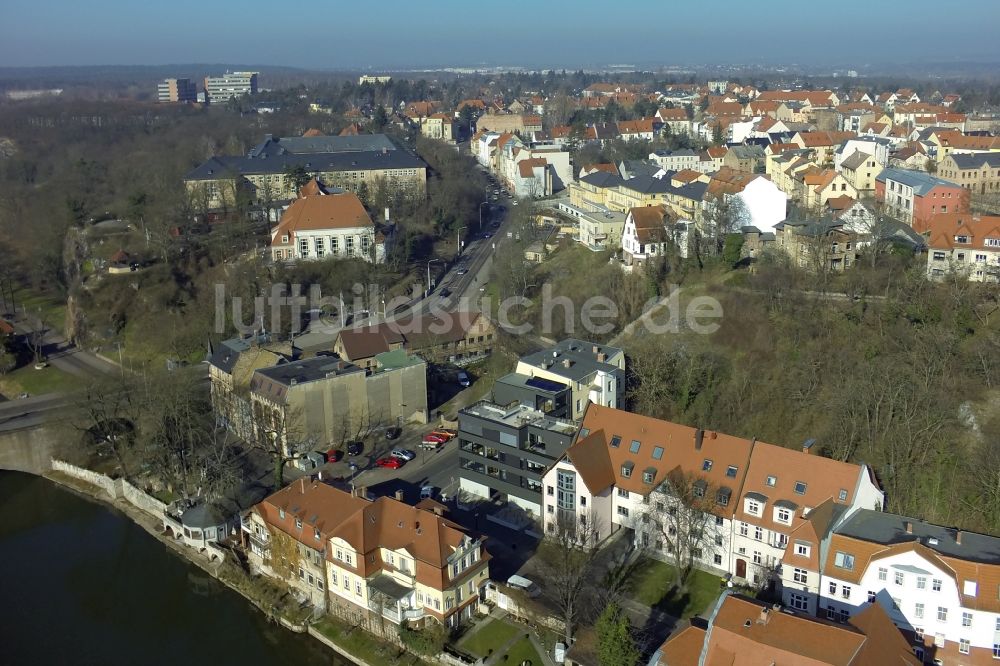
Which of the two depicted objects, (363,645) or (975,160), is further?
(975,160)

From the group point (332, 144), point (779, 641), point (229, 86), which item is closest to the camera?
point (779, 641)

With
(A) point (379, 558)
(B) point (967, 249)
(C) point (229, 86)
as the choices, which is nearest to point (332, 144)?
(B) point (967, 249)

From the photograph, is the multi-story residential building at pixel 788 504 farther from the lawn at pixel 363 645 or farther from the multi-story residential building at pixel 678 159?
the multi-story residential building at pixel 678 159

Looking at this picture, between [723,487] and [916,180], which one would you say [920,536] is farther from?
[916,180]

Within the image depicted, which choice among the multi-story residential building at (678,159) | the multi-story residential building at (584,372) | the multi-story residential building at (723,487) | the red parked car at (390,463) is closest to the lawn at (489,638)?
the multi-story residential building at (723,487)

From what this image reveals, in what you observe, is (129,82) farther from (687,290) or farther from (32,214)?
(687,290)

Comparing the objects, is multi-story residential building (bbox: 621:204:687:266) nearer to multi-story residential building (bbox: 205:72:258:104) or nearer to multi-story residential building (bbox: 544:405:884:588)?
multi-story residential building (bbox: 544:405:884:588)

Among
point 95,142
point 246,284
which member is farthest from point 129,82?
point 246,284

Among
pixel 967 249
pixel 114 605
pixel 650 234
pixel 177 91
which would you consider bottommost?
pixel 114 605

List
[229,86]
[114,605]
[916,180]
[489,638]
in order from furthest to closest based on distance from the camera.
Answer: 1. [229,86]
2. [916,180]
3. [114,605]
4. [489,638]
